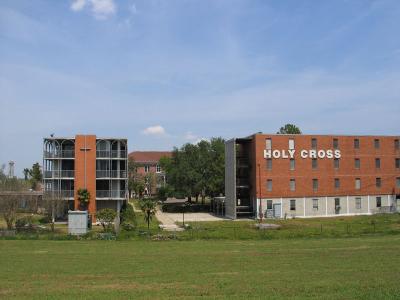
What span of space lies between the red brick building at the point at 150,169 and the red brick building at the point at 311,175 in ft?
153

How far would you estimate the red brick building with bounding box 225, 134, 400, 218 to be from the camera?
2598 inches

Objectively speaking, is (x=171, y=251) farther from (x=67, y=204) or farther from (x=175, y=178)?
(x=175, y=178)

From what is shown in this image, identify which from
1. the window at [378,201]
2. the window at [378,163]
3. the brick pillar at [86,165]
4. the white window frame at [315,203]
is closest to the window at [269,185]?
the white window frame at [315,203]

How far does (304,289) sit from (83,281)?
7.87 m

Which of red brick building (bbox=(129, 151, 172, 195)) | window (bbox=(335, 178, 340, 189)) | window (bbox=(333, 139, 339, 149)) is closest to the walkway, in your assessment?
window (bbox=(335, 178, 340, 189))

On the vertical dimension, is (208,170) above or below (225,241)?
above

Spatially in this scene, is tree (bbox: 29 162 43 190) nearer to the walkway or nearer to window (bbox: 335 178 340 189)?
the walkway

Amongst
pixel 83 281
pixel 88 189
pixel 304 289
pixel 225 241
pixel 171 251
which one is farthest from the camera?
pixel 88 189

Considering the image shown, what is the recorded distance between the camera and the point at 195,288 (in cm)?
1552

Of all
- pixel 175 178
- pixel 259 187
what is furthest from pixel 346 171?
pixel 175 178

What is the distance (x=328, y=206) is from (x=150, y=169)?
7336 cm

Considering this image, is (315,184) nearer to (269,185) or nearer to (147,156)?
(269,185)

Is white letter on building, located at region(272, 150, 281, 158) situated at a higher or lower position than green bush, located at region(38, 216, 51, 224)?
higher

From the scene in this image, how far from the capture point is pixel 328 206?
6769 centimetres
